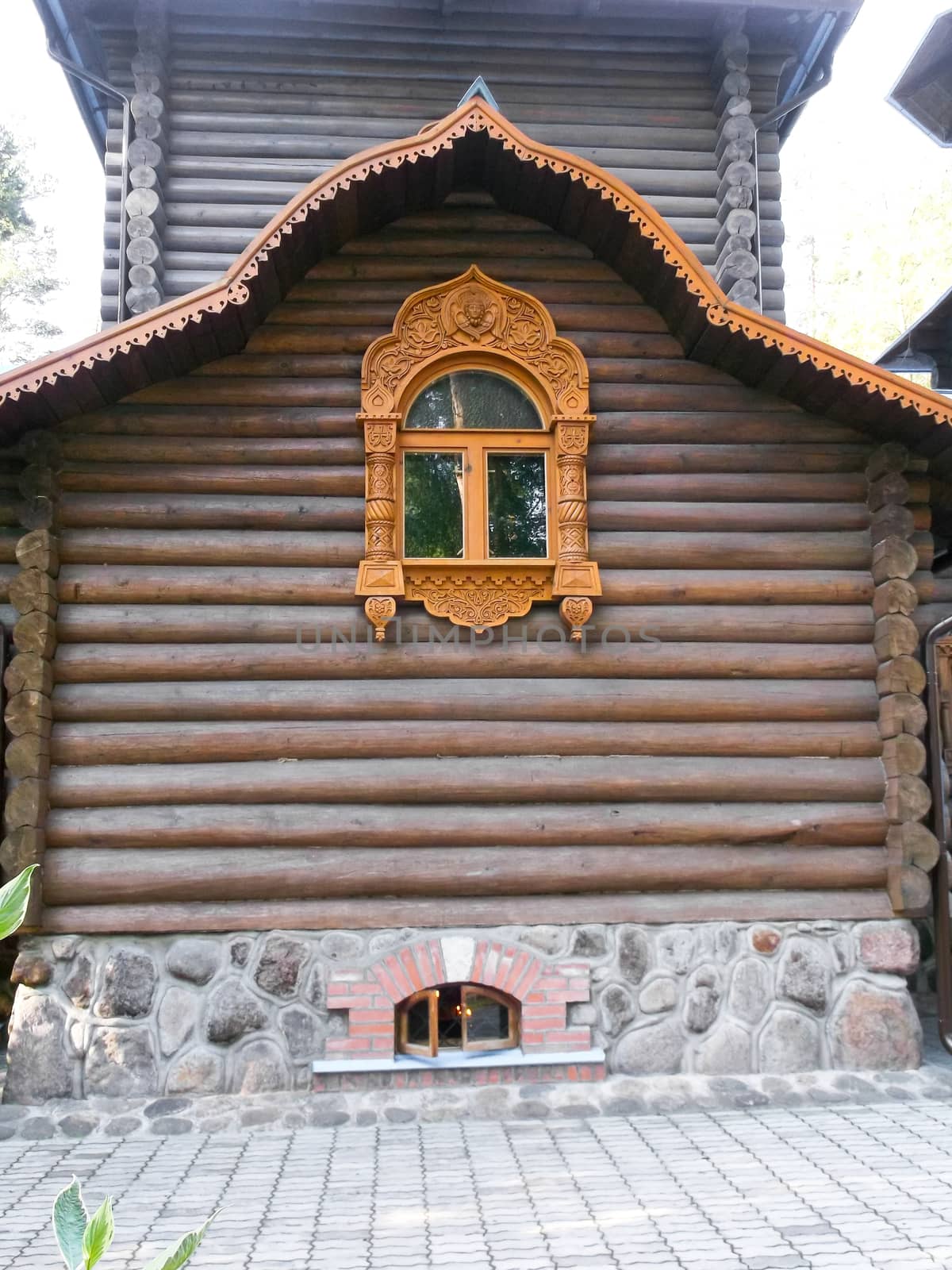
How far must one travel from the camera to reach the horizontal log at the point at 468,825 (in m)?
6.62

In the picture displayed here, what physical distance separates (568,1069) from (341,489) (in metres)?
3.98

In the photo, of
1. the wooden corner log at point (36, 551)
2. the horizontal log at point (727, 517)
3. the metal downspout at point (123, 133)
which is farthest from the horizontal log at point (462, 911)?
the metal downspout at point (123, 133)

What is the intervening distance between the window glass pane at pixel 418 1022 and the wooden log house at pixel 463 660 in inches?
1.8

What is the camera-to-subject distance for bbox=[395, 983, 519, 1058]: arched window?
671 centimetres

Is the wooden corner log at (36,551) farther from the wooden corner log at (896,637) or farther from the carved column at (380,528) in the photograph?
the wooden corner log at (896,637)

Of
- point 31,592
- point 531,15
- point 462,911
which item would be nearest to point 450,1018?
point 462,911

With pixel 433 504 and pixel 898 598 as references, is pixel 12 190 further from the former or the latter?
pixel 898 598

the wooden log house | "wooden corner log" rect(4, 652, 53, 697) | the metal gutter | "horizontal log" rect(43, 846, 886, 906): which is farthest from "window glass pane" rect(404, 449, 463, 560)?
the metal gutter

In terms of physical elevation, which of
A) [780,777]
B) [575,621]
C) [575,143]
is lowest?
[780,777]

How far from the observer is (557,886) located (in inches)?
265

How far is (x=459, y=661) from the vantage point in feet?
22.7

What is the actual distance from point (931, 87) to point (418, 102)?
14.6 feet

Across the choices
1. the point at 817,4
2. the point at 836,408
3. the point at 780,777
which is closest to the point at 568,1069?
the point at 780,777

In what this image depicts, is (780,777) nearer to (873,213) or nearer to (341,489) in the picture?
(341,489)
